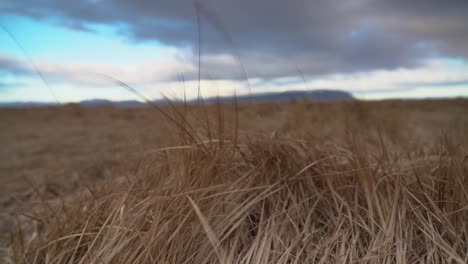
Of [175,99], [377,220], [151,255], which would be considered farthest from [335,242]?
[175,99]

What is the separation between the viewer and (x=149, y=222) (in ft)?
3.67

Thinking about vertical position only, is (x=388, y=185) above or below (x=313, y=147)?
below

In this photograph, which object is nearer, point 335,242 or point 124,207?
point 335,242

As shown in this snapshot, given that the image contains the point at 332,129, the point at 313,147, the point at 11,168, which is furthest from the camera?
the point at 332,129

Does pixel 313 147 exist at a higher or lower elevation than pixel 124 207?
higher

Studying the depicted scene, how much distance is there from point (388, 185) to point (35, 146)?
4.09 metres

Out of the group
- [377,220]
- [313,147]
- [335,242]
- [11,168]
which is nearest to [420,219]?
[377,220]

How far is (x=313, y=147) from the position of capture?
1.39 meters

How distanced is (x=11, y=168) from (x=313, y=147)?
9.50ft

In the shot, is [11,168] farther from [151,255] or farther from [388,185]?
[388,185]

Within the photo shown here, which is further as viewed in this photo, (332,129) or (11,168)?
(332,129)

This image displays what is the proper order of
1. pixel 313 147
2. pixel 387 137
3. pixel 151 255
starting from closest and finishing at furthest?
pixel 151 255 → pixel 313 147 → pixel 387 137

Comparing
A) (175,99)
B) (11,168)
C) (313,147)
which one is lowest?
(11,168)

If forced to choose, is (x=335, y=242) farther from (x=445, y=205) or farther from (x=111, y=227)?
(x=111, y=227)
